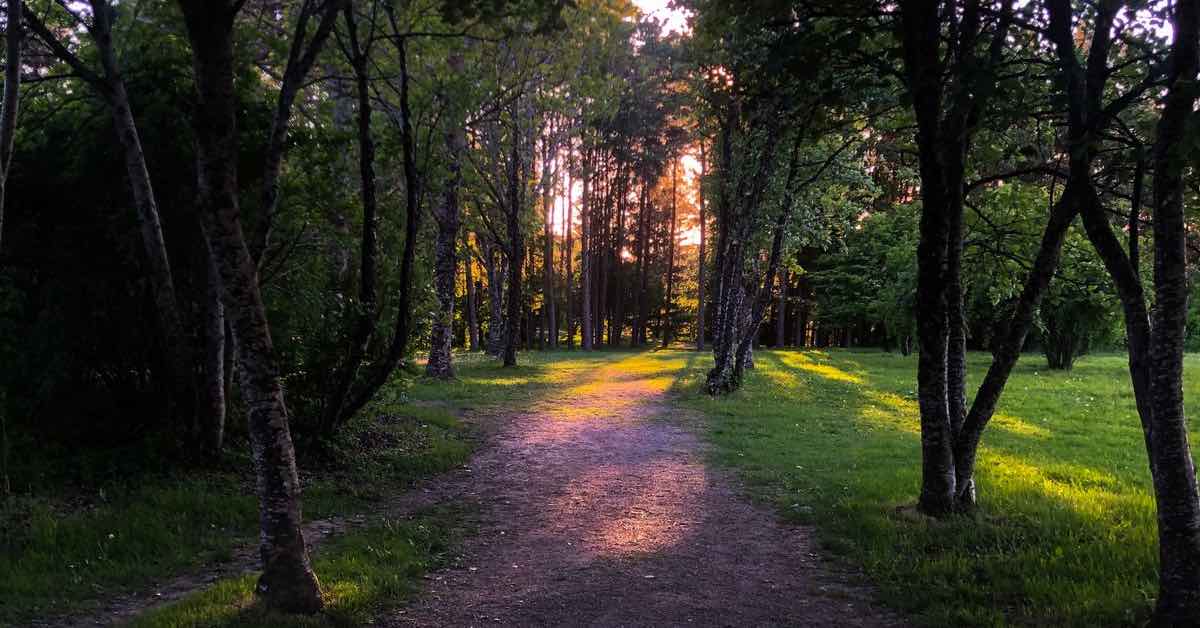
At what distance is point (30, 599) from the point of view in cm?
446

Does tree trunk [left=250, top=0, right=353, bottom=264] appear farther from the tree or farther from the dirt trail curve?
the dirt trail curve

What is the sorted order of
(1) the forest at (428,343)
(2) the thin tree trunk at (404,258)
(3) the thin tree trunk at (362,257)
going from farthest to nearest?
1. (2) the thin tree trunk at (404,258)
2. (3) the thin tree trunk at (362,257)
3. (1) the forest at (428,343)

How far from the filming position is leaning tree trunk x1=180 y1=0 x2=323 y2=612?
4.07 m

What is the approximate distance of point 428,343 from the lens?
9305 mm

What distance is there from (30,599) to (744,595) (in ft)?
14.9

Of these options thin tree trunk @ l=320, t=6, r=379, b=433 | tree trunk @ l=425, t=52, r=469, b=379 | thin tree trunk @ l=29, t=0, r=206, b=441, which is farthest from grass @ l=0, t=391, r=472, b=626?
tree trunk @ l=425, t=52, r=469, b=379

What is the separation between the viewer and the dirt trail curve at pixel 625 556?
4586 mm

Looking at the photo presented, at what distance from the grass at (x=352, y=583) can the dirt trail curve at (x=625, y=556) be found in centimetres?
20

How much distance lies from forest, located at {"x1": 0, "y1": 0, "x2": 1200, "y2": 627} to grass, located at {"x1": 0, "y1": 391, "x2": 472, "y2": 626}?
37 mm

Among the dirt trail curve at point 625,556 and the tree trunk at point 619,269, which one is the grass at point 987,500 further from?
the tree trunk at point 619,269

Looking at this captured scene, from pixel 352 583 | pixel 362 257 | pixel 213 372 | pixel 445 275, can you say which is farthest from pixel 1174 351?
pixel 445 275

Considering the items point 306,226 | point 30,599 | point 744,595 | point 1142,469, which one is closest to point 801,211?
point 1142,469

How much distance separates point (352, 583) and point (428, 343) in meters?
4.77

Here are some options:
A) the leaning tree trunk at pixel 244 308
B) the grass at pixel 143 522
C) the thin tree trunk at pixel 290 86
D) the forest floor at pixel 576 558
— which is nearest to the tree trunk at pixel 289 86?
the thin tree trunk at pixel 290 86
